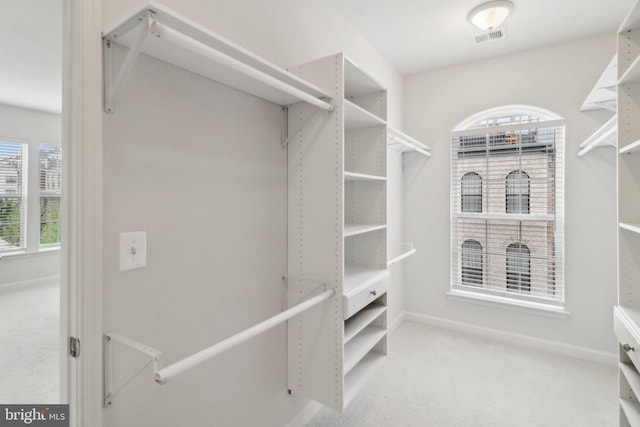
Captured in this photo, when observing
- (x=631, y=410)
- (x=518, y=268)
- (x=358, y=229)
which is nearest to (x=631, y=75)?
(x=358, y=229)

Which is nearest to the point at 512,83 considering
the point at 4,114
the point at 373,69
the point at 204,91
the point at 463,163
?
the point at 463,163

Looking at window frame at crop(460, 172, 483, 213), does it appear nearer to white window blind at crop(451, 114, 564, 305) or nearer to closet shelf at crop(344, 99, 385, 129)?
white window blind at crop(451, 114, 564, 305)

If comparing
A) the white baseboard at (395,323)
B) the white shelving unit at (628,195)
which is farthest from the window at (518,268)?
the white shelving unit at (628,195)

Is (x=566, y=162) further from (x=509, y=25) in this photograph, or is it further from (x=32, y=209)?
(x=32, y=209)

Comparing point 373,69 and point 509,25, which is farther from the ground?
point 509,25

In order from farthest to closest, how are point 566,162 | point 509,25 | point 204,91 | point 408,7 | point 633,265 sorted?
point 566,162 < point 509,25 < point 408,7 < point 633,265 < point 204,91

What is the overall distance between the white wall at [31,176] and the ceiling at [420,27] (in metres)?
1.85

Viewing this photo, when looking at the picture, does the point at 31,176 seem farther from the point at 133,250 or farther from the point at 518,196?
the point at 518,196

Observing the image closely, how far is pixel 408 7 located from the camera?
2.33 meters

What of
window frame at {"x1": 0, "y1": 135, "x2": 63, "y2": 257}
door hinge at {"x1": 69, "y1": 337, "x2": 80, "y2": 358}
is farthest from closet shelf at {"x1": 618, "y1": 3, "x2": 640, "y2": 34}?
window frame at {"x1": 0, "y1": 135, "x2": 63, "y2": 257}

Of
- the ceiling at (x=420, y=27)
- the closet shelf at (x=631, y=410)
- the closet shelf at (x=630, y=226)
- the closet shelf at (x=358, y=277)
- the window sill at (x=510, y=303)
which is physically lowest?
the closet shelf at (x=631, y=410)

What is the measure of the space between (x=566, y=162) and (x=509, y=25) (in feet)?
4.24

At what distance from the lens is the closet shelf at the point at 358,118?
174cm

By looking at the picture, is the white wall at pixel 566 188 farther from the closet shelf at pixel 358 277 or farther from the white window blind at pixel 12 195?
the white window blind at pixel 12 195
